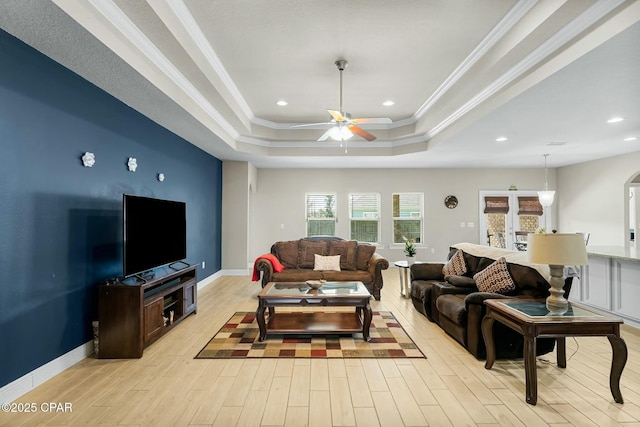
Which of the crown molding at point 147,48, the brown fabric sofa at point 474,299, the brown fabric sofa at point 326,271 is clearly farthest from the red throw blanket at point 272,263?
the crown molding at point 147,48

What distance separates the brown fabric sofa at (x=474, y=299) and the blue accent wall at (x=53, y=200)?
3.67 meters

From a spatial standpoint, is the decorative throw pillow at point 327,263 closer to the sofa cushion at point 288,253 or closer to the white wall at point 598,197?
the sofa cushion at point 288,253

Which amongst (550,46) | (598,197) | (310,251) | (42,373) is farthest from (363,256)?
(598,197)

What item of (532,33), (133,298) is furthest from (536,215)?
(133,298)

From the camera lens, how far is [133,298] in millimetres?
3150

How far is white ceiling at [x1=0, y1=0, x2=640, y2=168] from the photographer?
257 cm

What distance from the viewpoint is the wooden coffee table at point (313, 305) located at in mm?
3625

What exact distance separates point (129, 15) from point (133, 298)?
242 cm

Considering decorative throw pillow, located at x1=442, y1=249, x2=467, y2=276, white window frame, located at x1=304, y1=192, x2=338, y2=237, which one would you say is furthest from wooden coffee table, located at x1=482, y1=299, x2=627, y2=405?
white window frame, located at x1=304, y1=192, x2=338, y2=237

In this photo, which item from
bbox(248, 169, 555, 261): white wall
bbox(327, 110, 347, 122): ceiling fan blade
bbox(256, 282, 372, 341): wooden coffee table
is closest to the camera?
bbox(256, 282, 372, 341): wooden coffee table

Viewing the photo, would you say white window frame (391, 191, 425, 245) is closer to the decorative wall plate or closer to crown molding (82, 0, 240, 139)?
the decorative wall plate

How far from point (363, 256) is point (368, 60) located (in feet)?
10.5

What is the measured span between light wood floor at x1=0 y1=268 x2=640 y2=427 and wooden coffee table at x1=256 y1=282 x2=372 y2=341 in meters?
0.53

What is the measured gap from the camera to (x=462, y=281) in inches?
157
